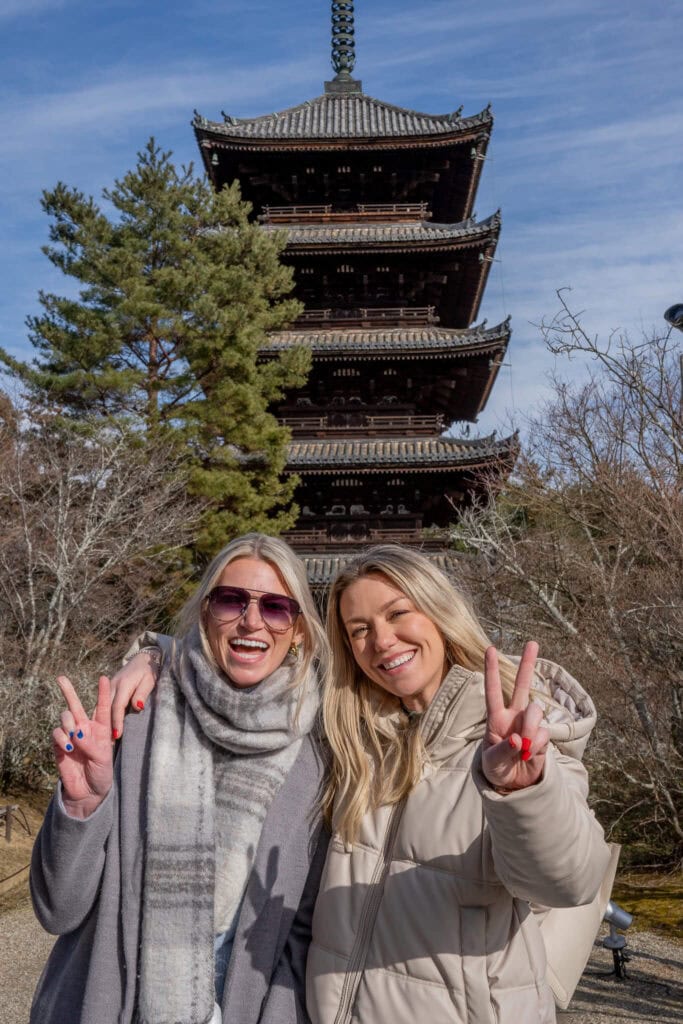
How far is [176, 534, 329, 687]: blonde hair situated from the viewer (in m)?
2.50

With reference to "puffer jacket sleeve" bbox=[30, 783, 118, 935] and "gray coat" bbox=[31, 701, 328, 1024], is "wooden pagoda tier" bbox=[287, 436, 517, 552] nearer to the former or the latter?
"gray coat" bbox=[31, 701, 328, 1024]

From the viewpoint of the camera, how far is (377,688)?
7.80 ft

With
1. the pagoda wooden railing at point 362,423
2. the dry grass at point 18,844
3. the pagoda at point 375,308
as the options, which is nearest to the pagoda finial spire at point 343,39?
the pagoda at point 375,308

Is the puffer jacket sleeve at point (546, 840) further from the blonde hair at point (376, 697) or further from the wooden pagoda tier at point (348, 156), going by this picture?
the wooden pagoda tier at point (348, 156)

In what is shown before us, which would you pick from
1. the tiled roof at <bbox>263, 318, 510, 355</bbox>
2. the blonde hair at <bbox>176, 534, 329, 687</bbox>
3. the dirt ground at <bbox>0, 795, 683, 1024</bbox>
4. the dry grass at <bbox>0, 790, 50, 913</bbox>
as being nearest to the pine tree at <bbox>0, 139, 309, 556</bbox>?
the tiled roof at <bbox>263, 318, 510, 355</bbox>

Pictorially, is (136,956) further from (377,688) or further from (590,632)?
(590,632)

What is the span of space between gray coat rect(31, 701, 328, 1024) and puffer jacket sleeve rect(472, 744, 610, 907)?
56cm

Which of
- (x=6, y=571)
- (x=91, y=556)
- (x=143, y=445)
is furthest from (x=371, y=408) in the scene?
(x=6, y=571)

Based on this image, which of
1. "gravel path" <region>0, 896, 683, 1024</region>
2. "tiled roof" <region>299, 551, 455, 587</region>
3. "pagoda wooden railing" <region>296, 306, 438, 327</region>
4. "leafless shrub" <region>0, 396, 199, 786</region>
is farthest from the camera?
"pagoda wooden railing" <region>296, 306, 438, 327</region>

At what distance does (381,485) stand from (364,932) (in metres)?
15.6

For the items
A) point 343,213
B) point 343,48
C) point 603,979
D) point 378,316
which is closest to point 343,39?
point 343,48

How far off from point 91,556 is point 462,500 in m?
6.73

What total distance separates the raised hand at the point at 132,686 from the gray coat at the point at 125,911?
109 millimetres

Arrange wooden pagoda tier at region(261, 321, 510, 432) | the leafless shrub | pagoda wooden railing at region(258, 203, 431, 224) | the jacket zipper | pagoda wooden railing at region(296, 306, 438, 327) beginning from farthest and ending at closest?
pagoda wooden railing at region(258, 203, 431, 224)
pagoda wooden railing at region(296, 306, 438, 327)
wooden pagoda tier at region(261, 321, 510, 432)
the leafless shrub
the jacket zipper
